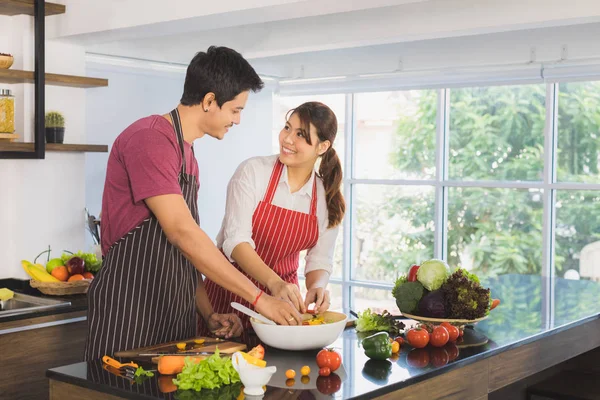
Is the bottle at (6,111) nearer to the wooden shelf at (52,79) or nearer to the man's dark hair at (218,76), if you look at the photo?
the wooden shelf at (52,79)

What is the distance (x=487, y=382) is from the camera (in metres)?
2.47

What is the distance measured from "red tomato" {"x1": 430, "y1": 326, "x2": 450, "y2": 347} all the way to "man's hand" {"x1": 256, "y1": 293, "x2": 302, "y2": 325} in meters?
0.42

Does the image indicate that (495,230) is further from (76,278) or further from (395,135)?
(76,278)

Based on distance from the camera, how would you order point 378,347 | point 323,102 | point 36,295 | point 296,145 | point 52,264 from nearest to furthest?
point 378,347 < point 296,145 < point 36,295 < point 52,264 < point 323,102

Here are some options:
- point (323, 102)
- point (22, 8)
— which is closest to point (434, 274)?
point (22, 8)

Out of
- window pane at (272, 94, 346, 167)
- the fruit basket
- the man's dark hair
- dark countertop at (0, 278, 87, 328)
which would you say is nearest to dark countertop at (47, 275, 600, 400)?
→ the man's dark hair

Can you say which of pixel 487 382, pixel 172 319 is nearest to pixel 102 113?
pixel 172 319

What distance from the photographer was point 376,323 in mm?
2695

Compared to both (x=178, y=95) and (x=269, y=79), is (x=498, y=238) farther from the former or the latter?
(x=178, y=95)

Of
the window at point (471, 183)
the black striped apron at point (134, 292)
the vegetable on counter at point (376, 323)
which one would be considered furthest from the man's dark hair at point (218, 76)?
the window at point (471, 183)

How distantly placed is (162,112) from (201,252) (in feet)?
15.5

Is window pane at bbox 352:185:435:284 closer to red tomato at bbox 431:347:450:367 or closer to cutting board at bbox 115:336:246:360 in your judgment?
red tomato at bbox 431:347:450:367

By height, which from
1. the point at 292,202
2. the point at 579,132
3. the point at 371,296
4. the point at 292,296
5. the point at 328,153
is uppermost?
the point at 579,132

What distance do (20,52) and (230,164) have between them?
11.6 ft
